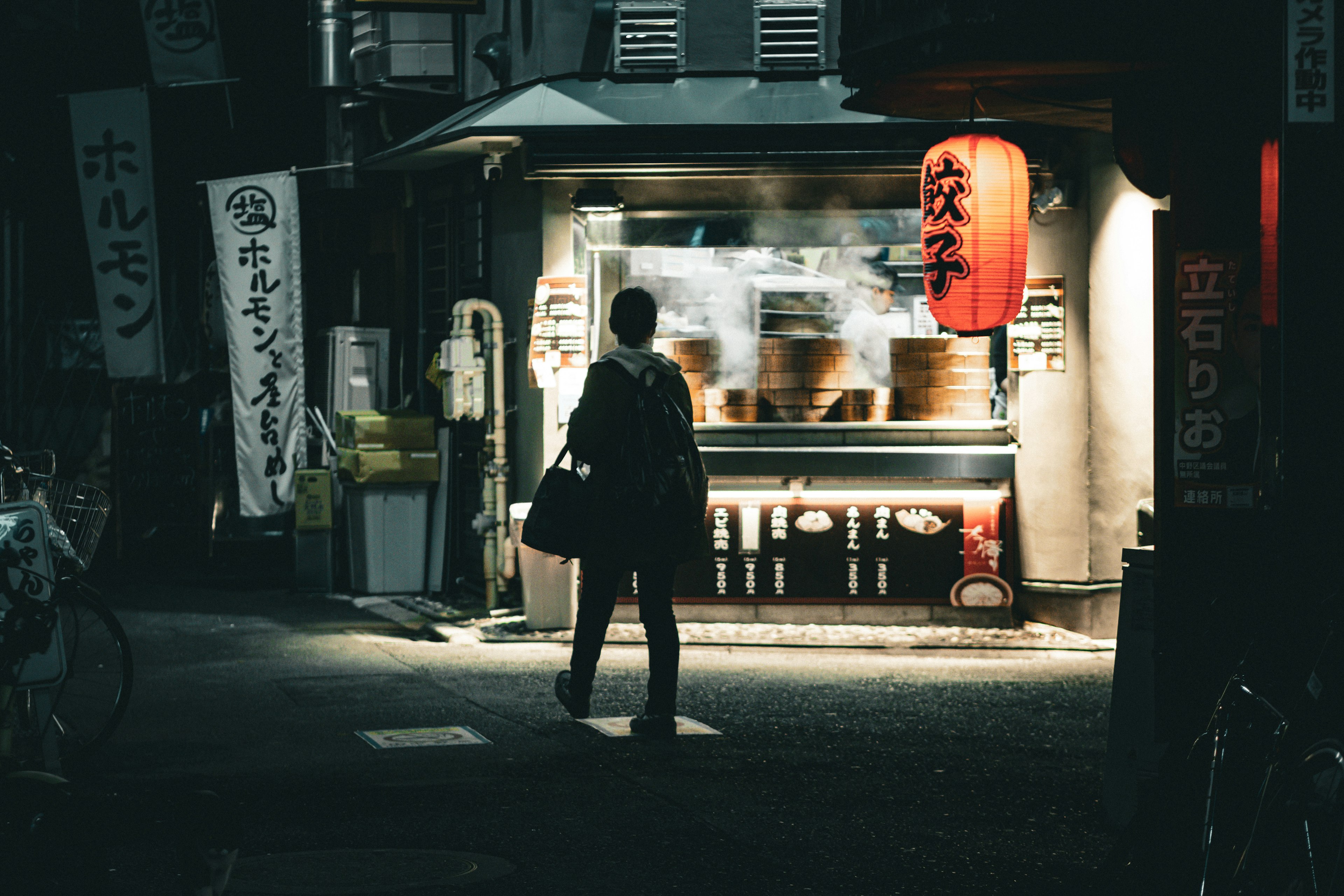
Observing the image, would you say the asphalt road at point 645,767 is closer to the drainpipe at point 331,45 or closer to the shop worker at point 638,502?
the shop worker at point 638,502

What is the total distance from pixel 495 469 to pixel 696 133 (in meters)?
3.36

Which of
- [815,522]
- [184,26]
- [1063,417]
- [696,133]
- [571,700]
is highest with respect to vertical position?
[184,26]

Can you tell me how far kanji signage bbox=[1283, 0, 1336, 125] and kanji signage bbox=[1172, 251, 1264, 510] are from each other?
72 centimetres

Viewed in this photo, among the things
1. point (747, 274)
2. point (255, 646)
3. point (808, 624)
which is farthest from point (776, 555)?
point (255, 646)

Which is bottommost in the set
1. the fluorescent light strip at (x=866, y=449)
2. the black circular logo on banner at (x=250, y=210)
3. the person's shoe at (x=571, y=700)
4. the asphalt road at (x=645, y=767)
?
the asphalt road at (x=645, y=767)

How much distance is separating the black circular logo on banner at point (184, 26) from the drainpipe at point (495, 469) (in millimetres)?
6059

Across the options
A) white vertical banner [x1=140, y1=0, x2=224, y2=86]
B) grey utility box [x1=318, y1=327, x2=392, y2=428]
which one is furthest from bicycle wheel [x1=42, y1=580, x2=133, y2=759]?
white vertical banner [x1=140, y1=0, x2=224, y2=86]

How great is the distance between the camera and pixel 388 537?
1447 cm

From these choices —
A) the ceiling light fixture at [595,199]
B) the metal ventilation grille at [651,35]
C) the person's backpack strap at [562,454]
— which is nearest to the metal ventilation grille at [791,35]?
the metal ventilation grille at [651,35]

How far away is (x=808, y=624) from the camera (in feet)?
40.8

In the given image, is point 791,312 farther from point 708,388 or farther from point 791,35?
point 791,35

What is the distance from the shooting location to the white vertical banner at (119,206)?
611 inches

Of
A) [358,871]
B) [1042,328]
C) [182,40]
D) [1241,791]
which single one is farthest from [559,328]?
[1241,791]

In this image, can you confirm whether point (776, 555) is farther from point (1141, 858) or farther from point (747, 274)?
point (1141, 858)
